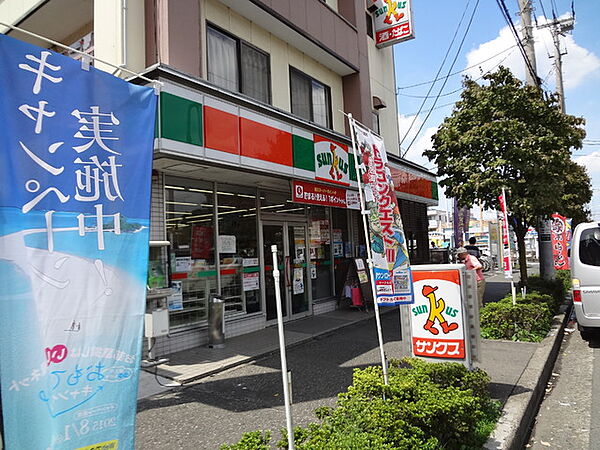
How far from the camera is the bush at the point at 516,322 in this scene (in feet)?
25.0

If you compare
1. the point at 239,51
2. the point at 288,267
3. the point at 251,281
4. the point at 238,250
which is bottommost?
the point at 251,281

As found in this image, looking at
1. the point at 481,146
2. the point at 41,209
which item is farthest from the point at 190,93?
the point at 481,146

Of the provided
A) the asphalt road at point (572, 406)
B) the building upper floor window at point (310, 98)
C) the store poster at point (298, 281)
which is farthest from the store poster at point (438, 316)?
the building upper floor window at point (310, 98)

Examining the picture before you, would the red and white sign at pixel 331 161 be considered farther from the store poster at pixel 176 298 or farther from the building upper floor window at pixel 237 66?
the store poster at pixel 176 298

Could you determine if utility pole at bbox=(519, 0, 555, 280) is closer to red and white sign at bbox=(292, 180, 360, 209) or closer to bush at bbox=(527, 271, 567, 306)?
bush at bbox=(527, 271, 567, 306)

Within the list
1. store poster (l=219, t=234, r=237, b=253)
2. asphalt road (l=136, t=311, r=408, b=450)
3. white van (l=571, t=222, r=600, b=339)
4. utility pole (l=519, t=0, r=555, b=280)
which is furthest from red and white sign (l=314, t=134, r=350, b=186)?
utility pole (l=519, t=0, r=555, b=280)

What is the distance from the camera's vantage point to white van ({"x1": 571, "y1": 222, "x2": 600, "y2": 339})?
7344mm

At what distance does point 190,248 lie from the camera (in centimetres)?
774

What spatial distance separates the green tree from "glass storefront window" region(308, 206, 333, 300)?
11.7ft

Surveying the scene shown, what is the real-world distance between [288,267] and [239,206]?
6.61ft

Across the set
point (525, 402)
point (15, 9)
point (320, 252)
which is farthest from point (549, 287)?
point (15, 9)

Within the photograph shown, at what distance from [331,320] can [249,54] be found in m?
6.49

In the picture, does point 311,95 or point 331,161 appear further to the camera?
point 311,95

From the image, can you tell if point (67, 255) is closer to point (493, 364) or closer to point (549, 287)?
point (493, 364)
